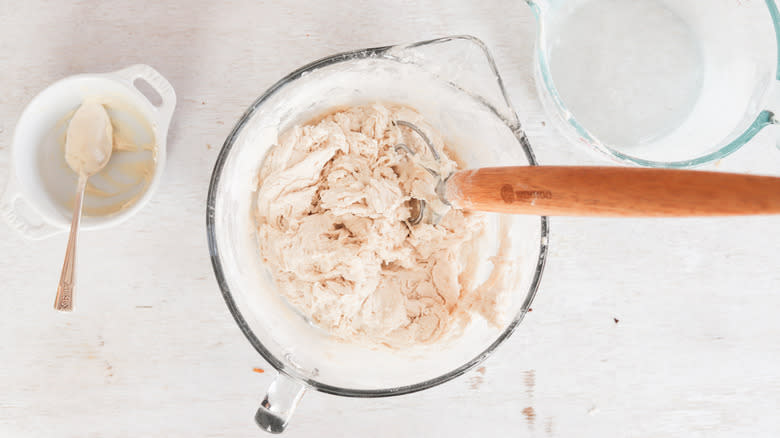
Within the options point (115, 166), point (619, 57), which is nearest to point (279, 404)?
point (115, 166)

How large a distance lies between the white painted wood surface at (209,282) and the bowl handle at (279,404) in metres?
0.18

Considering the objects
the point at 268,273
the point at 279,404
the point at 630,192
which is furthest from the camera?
the point at 268,273

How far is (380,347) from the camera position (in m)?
0.94

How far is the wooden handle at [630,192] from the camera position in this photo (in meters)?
0.52

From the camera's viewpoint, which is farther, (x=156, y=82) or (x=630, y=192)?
(x=156, y=82)

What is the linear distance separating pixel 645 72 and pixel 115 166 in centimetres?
101

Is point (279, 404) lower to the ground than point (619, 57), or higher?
lower

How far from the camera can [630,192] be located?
56 cm

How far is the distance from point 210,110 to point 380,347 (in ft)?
1.79

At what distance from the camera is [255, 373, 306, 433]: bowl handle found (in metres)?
0.85

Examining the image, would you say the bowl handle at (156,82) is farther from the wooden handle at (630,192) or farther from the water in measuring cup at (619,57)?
the water in measuring cup at (619,57)

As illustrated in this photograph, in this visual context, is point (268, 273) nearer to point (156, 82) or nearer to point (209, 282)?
point (209, 282)

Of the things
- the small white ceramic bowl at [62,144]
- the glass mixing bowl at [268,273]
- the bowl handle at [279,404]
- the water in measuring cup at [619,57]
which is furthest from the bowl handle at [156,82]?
the water in measuring cup at [619,57]

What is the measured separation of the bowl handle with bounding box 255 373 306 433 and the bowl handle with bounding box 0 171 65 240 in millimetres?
472
